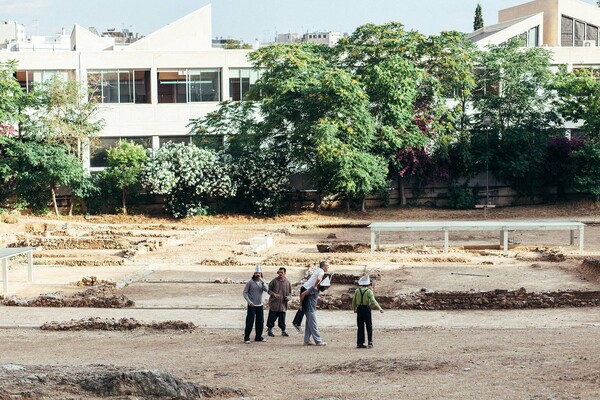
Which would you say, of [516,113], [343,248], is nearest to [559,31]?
[516,113]

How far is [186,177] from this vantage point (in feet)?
152

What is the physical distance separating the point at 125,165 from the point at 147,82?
19.5 feet

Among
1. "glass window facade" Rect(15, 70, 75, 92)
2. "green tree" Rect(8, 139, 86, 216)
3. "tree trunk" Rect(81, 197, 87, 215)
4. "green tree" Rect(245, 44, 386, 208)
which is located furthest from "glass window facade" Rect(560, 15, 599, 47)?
"green tree" Rect(8, 139, 86, 216)

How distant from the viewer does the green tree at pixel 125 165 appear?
47500 millimetres

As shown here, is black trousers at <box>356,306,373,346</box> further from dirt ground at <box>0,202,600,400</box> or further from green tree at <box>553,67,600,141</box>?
green tree at <box>553,67,600,141</box>

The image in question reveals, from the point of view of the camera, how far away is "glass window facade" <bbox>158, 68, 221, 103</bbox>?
169 feet

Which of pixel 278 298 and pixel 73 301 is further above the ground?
pixel 278 298

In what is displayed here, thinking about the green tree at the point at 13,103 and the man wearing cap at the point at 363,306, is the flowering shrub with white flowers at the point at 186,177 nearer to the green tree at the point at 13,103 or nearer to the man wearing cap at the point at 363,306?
the green tree at the point at 13,103

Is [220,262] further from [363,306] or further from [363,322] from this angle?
[363,306]

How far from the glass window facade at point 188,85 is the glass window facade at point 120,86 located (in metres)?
0.85

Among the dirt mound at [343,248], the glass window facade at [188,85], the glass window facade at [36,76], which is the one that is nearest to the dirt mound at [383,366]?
the dirt mound at [343,248]

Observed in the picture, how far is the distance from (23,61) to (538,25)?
28.5m

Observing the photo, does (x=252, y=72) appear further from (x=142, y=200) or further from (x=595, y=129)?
(x=595, y=129)

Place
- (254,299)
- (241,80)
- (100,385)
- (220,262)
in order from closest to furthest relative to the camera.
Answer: (100,385)
(254,299)
(220,262)
(241,80)
